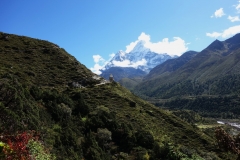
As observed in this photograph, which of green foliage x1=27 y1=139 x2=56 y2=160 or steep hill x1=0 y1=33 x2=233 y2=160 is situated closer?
green foliage x1=27 y1=139 x2=56 y2=160

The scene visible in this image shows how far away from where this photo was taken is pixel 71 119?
4444 cm

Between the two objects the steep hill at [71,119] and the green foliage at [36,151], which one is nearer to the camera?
the green foliage at [36,151]

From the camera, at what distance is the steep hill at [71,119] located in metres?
26.8

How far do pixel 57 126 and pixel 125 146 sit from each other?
1352 centimetres

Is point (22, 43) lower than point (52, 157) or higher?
higher

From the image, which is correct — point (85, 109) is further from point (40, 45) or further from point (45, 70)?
point (40, 45)

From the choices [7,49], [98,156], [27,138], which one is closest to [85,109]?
[98,156]

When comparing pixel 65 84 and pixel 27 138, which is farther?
pixel 65 84

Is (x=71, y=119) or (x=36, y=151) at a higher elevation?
(x=71, y=119)

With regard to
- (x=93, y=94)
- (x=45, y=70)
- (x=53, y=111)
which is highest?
(x=45, y=70)

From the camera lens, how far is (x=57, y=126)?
3756 centimetres

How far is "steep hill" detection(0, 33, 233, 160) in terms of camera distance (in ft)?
87.9

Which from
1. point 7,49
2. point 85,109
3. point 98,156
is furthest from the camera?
point 7,49

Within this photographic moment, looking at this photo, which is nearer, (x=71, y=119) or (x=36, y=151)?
(x=36, y=151)
